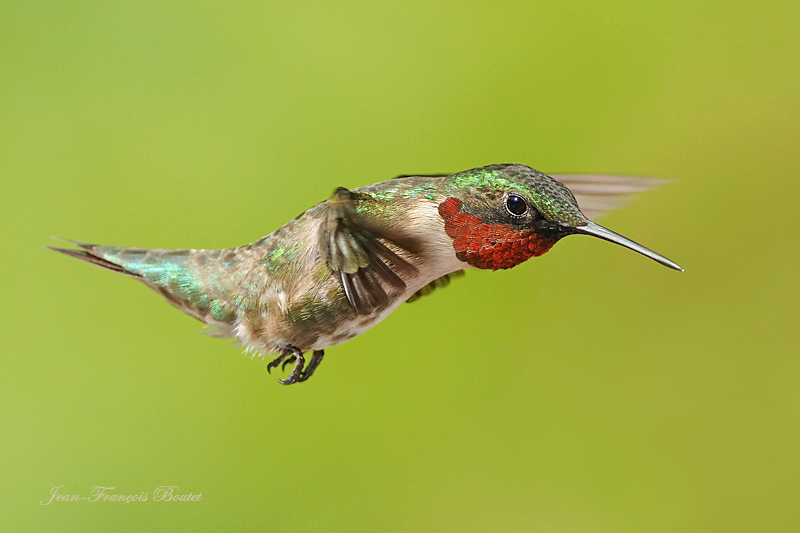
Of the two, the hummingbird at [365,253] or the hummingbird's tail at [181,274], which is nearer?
the hummingbird at [365,253]

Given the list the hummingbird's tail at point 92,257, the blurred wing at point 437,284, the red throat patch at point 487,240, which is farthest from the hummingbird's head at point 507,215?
the hummingbird's tail at point 92,257

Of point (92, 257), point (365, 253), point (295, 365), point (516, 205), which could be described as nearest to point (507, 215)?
point (516, 205)

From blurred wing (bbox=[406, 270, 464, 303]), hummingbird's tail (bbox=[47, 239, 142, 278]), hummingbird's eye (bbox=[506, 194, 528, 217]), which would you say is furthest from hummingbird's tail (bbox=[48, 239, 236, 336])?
hummingbird's eye (bbox=[506, 194, 528, 217])

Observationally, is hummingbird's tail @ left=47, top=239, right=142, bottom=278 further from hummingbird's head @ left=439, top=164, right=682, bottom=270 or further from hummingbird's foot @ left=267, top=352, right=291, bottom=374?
hummingbird's head @ left=439, top=164, right=682, bottom=270

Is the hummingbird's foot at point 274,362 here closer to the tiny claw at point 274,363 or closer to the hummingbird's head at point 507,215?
the tiny claw at point 274,363

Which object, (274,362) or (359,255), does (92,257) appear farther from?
(359,255)

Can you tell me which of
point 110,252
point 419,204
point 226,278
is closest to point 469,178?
point 419,204

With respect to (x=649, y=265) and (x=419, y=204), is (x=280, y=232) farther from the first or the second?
(x=649, y=265)
